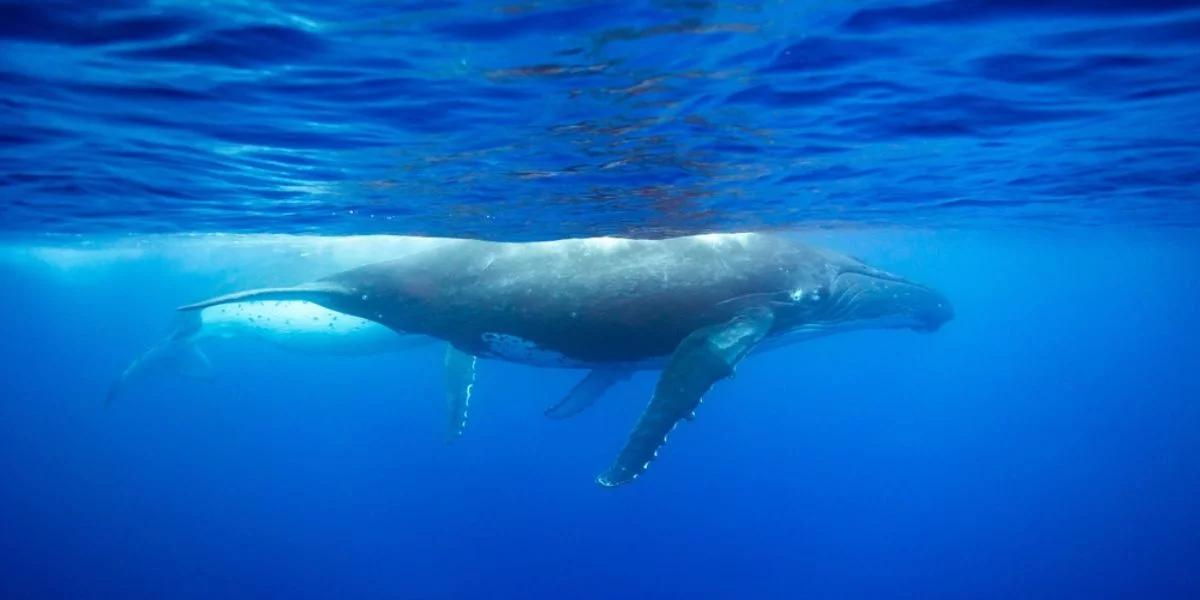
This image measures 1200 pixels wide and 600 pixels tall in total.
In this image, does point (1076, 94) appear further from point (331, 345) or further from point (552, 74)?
point (331, 345)

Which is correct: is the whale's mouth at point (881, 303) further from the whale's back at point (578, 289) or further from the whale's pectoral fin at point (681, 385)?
the whale's pectoral fin at point (681, 385)

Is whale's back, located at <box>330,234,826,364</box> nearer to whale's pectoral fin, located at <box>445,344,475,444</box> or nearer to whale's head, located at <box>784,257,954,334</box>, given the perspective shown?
whale's head, located at <box>784,257,954,334</box>

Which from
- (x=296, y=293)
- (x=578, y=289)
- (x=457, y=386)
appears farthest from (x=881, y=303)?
(x=296, y=293)

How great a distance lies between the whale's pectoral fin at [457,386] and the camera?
44.7 feet

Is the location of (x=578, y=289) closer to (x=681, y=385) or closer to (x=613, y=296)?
(x=613, y=296)

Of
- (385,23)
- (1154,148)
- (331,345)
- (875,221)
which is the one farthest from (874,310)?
(331,345)

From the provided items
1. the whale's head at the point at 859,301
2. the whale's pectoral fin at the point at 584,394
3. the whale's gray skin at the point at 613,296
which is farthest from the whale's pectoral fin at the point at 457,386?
the whale's head at the point at 859,301

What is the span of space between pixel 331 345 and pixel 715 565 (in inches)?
909

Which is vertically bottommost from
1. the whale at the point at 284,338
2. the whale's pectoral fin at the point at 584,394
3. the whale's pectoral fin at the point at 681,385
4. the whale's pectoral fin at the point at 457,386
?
the whale's pectoral fin at the point at 681,385

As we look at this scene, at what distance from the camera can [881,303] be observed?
11094 millimetres

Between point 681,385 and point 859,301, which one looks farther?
point 859,301

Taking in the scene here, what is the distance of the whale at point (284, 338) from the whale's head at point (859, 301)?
21.3ft

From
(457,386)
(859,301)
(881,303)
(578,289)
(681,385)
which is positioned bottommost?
(681,385)

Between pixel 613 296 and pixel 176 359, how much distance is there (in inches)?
687
